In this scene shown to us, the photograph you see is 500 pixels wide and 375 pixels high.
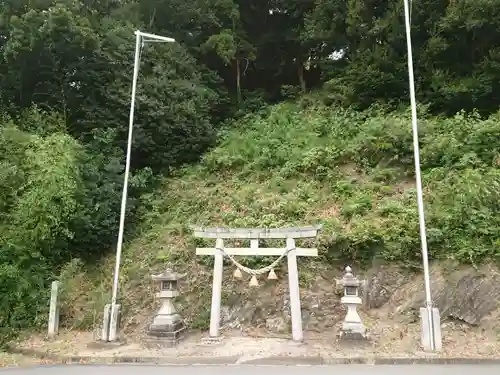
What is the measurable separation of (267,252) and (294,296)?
3.54 ft

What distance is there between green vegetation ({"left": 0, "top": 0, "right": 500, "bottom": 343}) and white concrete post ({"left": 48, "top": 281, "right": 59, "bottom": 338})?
1.36 feet

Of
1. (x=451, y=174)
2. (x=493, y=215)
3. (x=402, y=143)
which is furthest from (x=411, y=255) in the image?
(x=402, y=143)

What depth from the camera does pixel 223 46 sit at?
1875cm

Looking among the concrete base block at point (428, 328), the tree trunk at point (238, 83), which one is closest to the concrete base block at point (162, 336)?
the concrete base block at point (428, 328)

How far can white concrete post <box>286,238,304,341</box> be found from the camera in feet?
29.9

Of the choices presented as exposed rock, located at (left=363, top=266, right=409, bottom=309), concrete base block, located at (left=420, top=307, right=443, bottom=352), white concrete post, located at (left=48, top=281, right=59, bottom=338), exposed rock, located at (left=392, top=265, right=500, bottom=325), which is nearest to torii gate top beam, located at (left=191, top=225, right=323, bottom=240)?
exposed rock, located at (left=363, top=266, right=409, bottom=309)

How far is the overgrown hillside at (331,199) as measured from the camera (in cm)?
1006

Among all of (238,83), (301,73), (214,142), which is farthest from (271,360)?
(301,73)

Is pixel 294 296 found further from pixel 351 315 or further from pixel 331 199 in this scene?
pixel 331 199

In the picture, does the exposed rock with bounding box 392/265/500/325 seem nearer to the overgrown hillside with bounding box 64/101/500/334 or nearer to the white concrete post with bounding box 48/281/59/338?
the overgrown hillside with bounding box 64/101/500/334

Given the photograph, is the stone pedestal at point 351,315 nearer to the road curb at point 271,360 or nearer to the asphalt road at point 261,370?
the road curb at point 271,360

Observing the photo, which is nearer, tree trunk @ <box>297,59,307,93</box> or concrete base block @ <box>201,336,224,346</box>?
concrete base block @ <box>201,336,224,346</box>

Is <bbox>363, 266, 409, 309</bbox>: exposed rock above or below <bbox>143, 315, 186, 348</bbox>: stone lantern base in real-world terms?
above

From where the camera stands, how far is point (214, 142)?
16.6 m
